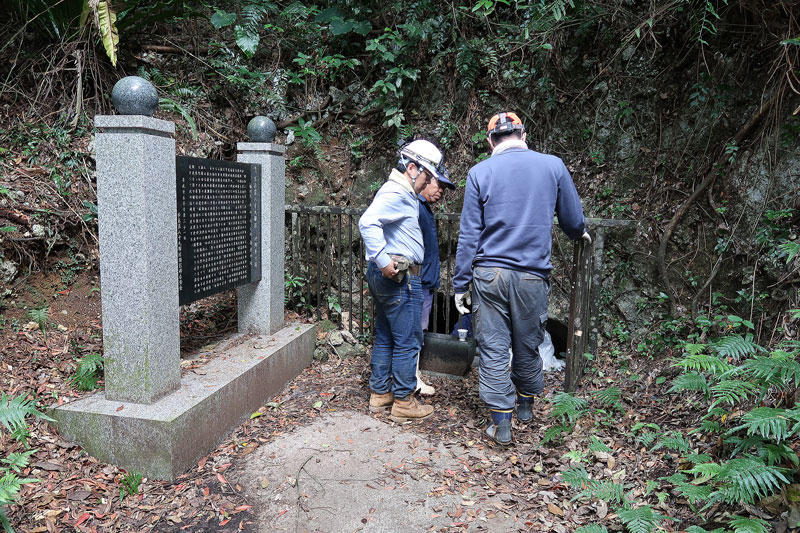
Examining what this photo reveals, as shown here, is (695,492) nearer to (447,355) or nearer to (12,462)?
(447,355)

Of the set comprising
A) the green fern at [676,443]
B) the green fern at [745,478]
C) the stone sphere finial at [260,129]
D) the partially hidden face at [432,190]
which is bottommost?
the green fern at [676,443]

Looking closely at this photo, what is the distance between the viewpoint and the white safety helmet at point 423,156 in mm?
3928

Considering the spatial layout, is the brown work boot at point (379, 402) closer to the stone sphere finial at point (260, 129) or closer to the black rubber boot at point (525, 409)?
the black rubber boot at point (525, 409)

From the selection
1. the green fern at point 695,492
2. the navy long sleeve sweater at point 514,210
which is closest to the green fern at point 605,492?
the green fern at point 695,492

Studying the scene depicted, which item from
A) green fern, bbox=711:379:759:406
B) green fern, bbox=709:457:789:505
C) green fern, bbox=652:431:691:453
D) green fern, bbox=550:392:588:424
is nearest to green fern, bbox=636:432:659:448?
green fern, bbox=652:431:691:453

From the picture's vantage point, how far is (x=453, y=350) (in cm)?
520

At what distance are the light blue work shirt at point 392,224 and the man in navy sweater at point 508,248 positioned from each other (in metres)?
0.43

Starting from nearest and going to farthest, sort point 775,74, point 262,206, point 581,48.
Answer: point 775,74
point 262,206
point 581,48

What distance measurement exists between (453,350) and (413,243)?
1.66 metres

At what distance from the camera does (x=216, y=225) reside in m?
4.20

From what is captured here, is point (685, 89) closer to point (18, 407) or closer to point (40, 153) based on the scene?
point (18, 407)

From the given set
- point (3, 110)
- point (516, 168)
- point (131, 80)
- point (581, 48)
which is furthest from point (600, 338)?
point (3, 110)

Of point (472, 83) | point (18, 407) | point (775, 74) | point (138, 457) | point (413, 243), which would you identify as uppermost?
point (472, 83)

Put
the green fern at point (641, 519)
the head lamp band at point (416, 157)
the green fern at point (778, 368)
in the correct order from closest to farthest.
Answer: the green fern at point (641, 519), the green fern at point (778, 368), the head lamp band at point (416, 157)
